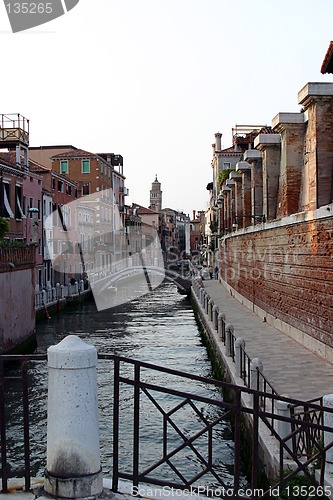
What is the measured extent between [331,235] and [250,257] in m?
12.2

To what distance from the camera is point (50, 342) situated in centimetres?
2194

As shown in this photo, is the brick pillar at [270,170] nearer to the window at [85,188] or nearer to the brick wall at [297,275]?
the brick wall at [297,275]

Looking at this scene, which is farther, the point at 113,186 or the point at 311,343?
the point at 113,186

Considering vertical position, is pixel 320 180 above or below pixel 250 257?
above

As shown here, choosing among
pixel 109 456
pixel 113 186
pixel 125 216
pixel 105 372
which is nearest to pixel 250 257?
pixel 105 372

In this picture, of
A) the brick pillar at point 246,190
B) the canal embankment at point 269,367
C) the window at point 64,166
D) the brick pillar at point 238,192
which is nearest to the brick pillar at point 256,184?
the brick pillar at point 246,190

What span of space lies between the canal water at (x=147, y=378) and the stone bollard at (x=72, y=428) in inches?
19.7

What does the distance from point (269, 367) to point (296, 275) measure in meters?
4.04

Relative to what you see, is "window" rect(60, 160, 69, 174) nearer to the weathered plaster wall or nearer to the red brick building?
the red brick building

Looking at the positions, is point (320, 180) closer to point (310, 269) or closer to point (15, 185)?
point (310, 269)

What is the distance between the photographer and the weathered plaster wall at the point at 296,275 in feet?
39.1

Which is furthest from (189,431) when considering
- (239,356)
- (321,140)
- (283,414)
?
(321,140)

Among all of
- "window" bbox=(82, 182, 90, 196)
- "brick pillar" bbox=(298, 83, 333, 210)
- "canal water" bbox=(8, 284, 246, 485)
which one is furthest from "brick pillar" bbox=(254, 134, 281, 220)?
"window" bbox=(82, 182, 90, 196)

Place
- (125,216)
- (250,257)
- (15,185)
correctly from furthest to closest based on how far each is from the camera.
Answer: (125,216) < (15,185) < (250,257)
